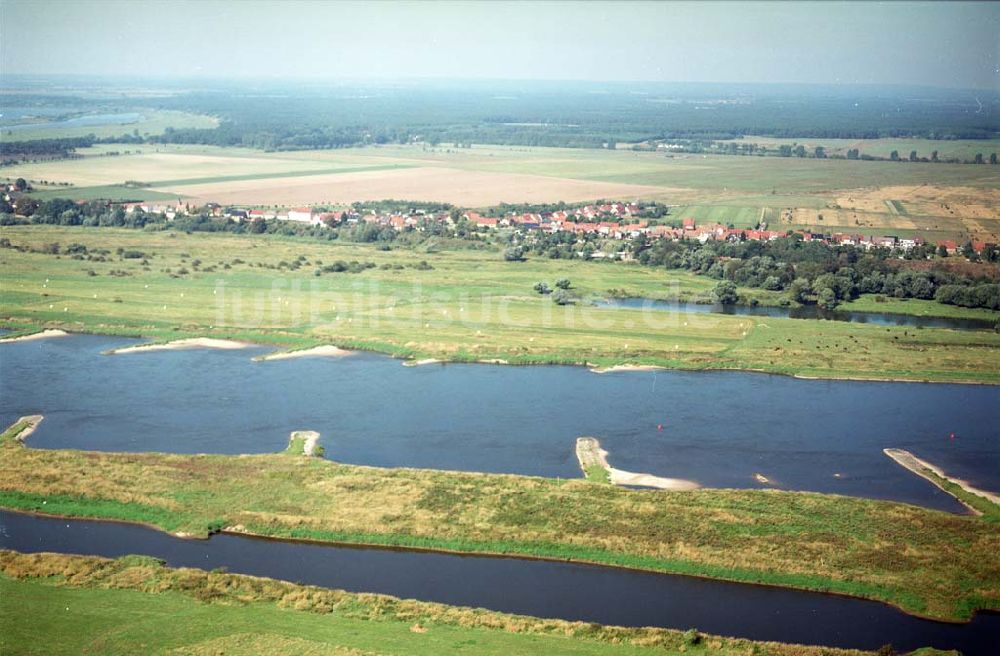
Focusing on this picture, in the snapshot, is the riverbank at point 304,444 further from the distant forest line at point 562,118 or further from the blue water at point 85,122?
the blue water at point 85,122

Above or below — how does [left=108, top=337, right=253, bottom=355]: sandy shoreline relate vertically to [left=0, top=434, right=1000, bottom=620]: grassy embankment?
above

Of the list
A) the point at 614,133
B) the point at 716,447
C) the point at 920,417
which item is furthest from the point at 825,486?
the point at 614,133

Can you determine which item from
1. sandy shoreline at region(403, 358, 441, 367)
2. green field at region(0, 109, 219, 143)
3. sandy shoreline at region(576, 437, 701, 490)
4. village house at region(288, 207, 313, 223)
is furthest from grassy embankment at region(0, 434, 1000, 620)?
green field at region(0, 109, 219, 143)

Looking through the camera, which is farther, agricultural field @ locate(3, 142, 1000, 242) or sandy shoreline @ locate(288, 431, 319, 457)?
agricultural field @ locate(3, 142, 1000, 242)

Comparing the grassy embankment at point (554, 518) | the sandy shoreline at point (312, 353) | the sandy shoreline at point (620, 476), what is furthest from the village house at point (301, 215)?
the sandy shoreline at point (620, 476)

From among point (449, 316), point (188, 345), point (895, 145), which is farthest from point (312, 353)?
point (895, 145)

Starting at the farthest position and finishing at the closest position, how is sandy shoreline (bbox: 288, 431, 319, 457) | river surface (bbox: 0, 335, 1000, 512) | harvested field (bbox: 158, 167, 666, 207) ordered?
harvested field (bbox: 158, 167, 666, 207)
sandy shoreline (bbox: 288, 431, 319, 457)
river surface (bbox: 0, 335, 1000, 512)

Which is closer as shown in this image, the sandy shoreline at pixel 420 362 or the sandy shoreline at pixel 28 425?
the sandy shoreline at pixel 28 425

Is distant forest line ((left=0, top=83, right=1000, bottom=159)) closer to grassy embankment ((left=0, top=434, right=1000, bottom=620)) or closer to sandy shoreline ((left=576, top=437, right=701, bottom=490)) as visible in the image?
sandy shoreline ((left=576, top=437, right=701, bottom=490))
